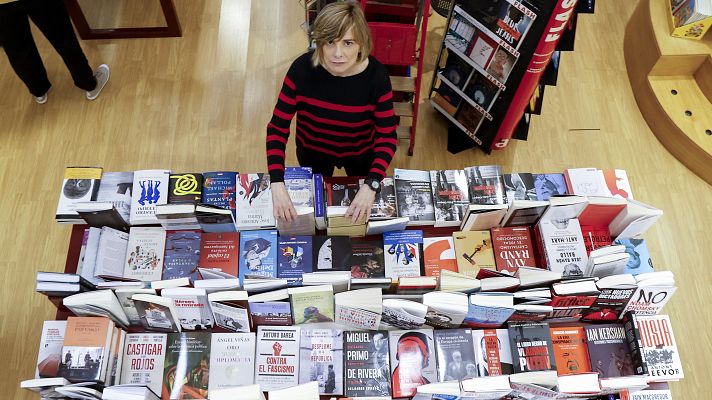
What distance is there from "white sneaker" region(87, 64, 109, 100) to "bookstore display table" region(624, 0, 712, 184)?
15.3ft

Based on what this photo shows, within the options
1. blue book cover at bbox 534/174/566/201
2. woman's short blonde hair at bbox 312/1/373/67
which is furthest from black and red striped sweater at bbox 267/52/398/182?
blue book cover at bbox 534/174/566/201

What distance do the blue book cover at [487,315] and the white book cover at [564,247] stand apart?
15.9 inches

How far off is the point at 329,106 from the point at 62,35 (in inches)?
110

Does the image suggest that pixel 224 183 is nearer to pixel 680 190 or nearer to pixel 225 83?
pixel 225 83

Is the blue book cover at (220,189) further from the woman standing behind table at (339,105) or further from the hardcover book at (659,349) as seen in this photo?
the hardcover book at (659,349)

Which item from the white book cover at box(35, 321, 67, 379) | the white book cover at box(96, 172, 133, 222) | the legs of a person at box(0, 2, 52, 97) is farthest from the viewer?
the legs of a person at box(0, 2, 52, 97)

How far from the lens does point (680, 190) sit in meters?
4.33

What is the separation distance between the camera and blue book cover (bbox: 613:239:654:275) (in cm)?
272

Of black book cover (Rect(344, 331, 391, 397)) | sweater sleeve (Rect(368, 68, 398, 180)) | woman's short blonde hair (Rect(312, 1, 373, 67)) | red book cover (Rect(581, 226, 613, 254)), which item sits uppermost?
woman's short blonde hair (Rect(312, 1, 373, 67))

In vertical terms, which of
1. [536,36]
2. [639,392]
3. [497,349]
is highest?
[536,36]

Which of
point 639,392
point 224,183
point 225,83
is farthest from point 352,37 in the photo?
point 225,83

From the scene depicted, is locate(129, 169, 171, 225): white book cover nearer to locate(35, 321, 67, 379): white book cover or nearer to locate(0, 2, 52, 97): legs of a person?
locate(35, 321, 67, 379): white book cover

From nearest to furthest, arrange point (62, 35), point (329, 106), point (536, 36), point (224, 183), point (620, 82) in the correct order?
1. point (329, 106)
2. point (224, 183)
3. point (536, 36)
4. point (62, 35)
5. point (620, 82)

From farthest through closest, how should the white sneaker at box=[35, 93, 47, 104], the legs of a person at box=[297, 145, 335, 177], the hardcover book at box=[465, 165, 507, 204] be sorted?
1. the white sneaker at box=[35, 93, 47, 104]
2. the legs of a person at box=[297, 145, 335, 177]
3. the hardcover book at box=[465, 165, 507, 204]
